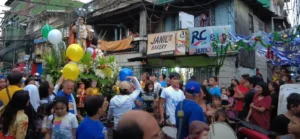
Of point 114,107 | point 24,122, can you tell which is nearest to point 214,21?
point 114,107

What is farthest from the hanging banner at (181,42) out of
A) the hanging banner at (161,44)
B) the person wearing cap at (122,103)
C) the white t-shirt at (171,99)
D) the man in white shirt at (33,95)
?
the man in white shirt at (33,95)

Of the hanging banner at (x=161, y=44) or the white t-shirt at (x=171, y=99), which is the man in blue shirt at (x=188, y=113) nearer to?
the white t-shirt at (x=171, y=99)

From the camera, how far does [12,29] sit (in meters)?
29.6

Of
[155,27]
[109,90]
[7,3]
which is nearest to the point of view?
[109,90]

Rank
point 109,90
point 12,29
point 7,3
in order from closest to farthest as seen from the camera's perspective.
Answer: point 109,90 < point 12,29 < point 7,3

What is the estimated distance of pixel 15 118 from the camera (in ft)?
10.6

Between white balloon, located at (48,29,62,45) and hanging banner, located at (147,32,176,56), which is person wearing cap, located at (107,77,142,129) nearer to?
white balloon, located at (48,29,62,45)

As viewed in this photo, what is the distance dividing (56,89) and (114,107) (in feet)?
5.10

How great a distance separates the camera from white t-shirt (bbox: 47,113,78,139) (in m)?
3.46

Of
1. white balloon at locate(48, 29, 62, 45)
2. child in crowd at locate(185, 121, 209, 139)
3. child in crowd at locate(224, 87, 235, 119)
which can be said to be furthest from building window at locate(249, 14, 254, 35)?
child in crowd at locate(185, 121, 209, 139)

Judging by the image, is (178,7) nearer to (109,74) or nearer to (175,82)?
(109,74)

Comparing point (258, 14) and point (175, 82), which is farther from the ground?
point (258, 14)

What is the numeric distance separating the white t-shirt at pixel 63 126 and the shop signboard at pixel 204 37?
8285 millimetres

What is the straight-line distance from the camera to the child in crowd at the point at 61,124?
346 cm
